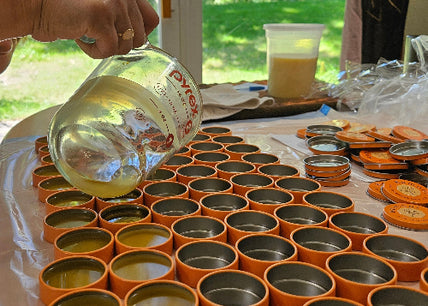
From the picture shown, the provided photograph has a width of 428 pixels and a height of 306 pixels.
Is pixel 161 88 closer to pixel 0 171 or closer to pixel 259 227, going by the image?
pixel 259 227

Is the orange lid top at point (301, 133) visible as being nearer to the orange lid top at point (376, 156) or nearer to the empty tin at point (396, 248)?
the orange lid top at point (376, 156)

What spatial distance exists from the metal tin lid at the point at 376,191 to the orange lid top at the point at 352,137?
8.5 inches

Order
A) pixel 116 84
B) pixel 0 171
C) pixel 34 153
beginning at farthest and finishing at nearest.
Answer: pixel 34 153 → pixel 0 171 → pixel 116 84

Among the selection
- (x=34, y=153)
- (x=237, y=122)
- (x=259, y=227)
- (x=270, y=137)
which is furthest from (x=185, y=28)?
(x=259, y=227)

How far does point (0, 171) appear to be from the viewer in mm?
1384

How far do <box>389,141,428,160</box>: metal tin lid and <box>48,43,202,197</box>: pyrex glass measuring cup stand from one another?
604mm

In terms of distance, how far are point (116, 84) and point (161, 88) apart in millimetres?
77

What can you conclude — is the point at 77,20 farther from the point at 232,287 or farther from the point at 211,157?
the point at 211,157

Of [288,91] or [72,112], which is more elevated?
[72,112]

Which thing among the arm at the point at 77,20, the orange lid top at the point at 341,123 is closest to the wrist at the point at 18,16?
the arm at the point at 77,20

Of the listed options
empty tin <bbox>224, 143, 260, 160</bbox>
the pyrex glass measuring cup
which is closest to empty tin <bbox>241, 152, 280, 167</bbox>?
empty tin <bbox>224, 143, 260, 160</bbox>

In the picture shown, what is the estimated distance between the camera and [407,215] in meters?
1.08

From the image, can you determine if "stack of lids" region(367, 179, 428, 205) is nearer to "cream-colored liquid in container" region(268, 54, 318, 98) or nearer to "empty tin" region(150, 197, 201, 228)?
"empty tin" region(150, 197, 201, 228)

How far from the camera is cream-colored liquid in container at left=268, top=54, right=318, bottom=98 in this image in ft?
6.75
